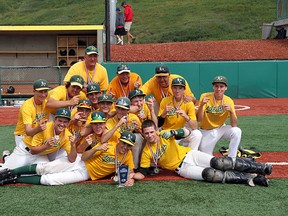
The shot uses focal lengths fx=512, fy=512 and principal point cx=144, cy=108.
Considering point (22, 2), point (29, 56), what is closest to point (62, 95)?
point (29, 56)

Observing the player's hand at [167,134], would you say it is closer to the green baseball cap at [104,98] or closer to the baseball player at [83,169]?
the baseball player at [83,169]

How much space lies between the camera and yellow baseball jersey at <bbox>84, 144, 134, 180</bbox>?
662 centimetres

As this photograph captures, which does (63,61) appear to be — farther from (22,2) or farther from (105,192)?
(22,2)

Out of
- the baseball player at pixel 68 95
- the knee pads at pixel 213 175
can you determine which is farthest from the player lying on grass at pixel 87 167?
the knee pads at pixel 213 175

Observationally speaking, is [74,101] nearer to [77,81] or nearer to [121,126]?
[77,81]

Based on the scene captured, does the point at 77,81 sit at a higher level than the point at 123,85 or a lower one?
higher

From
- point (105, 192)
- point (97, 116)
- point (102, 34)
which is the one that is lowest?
point (105, 192)

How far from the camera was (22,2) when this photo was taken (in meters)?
56.2

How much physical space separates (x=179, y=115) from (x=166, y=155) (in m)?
0.81

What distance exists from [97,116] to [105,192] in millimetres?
955

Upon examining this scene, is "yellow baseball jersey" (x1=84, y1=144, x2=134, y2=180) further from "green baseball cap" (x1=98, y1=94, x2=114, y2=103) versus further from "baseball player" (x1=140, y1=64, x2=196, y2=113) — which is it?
"baseball player" (x1=140, y1=64, x2=196, y2=113)

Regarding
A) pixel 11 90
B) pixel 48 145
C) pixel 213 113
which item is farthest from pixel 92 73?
pixel 11 90

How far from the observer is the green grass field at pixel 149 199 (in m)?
5.43

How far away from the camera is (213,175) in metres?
6.46
